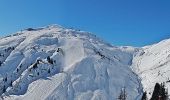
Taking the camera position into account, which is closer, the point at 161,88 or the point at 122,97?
the point at 161,88

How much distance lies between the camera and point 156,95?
5959 cm

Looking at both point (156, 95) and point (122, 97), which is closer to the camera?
point (156, 95)

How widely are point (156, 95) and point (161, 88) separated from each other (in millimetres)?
1632

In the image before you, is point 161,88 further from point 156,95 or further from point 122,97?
point 122,97

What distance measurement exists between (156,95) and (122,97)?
29.3 ft

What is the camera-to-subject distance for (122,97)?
67375 millimetres

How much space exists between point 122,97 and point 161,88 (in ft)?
28.7

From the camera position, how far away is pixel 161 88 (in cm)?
6059

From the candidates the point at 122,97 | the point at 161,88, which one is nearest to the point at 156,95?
the point at 161,88
